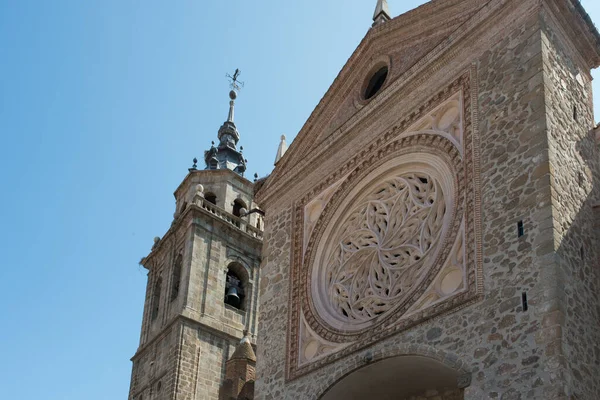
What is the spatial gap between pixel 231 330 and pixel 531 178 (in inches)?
751

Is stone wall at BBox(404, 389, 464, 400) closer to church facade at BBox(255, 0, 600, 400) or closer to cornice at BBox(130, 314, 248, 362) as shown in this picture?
church facade at BBox(255, 0, 600, 400)

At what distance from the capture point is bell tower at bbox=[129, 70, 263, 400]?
89.8 feet

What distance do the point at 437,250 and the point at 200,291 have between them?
1775 centimetres

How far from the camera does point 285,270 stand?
15180 mm

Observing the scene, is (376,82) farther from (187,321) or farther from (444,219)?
(187,321)

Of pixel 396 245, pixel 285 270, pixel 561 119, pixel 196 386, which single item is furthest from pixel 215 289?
pixel 561 119

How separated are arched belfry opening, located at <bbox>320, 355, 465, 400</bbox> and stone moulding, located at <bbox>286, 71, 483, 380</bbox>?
388mm

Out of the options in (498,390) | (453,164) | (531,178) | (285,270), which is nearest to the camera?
(498,390)

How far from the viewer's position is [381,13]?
1670cm

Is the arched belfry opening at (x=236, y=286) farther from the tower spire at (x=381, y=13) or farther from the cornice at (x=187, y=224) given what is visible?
the tower spire at (x=381, y=13)

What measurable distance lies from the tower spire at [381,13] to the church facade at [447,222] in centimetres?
91

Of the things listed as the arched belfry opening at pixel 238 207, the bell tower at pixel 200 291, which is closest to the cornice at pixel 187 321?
the bell tower at pixel 200 291

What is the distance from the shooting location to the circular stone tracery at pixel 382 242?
40.7ft

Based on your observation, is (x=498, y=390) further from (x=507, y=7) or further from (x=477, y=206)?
(x=507, y=7)
